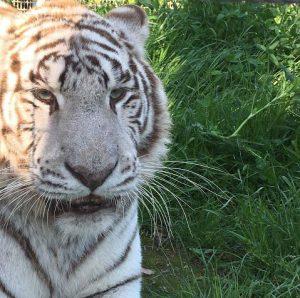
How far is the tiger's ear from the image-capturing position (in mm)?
2381

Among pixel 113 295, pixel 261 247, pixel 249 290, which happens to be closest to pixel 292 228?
pixel 261 247

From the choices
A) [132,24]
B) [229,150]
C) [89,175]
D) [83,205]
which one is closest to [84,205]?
[83,205]

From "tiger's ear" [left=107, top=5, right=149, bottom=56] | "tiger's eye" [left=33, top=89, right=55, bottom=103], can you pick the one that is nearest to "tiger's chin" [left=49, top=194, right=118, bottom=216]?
"tiger's eye" [left=33, top=89, right=55, bottom=103]

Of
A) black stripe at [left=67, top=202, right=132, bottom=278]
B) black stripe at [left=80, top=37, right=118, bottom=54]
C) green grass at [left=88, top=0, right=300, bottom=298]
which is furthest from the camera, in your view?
green grass at [left=88, top=0, right=300, bottom=298]

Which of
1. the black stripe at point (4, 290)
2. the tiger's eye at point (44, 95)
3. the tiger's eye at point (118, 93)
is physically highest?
the tiger's eye at point (44, 95)

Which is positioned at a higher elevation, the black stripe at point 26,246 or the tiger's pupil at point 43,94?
the tiger's pupil at point 43,94

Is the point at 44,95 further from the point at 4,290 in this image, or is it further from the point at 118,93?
the point at 4,290

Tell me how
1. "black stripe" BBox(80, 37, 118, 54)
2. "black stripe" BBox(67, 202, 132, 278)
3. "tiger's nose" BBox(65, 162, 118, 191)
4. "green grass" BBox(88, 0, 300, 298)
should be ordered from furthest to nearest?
"green grass" BBox(88, 0, 300, 298) < "black stripe" BBox(67, 202, 132, 278) < "black stripe" BBox(80, 37, 118, 54) < "tiger's nose" BBox(65, 162, 118, 191)

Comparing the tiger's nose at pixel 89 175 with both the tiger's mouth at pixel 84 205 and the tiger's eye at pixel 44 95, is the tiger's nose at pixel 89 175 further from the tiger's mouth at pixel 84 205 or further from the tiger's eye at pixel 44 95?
the tiger's eye at pixel 44 95

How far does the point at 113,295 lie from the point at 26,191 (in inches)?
20.6

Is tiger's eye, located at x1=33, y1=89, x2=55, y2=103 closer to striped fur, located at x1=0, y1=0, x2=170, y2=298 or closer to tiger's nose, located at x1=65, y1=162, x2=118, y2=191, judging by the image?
striped fur, located at x1=0, y1=0, x2=170, y2=298

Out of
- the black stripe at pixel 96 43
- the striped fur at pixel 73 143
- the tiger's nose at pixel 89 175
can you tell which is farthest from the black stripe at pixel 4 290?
the black stripe at pixel 96 43

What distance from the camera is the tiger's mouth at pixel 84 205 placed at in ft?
6.64

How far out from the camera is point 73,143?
6.34ft
